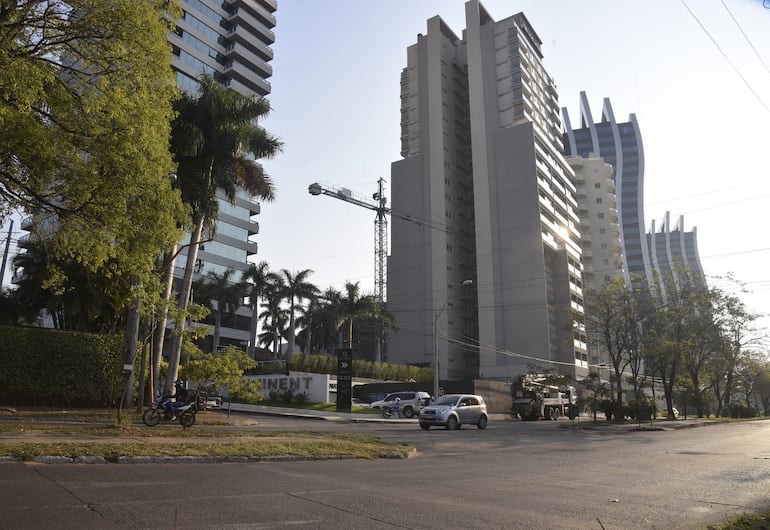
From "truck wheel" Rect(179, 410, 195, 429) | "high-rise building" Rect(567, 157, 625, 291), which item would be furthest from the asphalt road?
"high-rise building" Rect(567, 157, 625, 291)

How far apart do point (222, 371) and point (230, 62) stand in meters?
85.0

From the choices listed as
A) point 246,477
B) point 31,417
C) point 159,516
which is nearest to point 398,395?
point 31,417

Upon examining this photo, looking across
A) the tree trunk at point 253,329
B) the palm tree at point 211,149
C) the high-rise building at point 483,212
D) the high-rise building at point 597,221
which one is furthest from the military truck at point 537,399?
the high-rise building at point 597,221

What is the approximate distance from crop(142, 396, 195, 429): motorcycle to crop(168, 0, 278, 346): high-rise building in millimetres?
64315

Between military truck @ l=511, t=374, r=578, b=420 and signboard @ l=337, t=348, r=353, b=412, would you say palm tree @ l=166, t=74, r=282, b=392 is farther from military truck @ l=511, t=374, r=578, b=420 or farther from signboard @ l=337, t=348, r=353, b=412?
military truck @ l=511, t=374, r=578, b=420

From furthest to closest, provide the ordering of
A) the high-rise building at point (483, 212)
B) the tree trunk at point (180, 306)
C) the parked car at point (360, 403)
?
the high-rise building at point (483, 212) → the parked car at point (360, 403) → the tree trunk at point (180, 306)

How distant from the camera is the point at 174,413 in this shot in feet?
59.1

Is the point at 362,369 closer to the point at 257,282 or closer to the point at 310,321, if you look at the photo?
the point at 257,282

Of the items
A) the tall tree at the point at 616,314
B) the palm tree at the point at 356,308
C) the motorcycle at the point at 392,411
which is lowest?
the motorcycle at the point at 392,411

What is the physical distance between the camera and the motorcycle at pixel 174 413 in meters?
18.0

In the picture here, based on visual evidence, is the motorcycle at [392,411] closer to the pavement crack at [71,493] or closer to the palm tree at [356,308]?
the palm tree at [356,308]

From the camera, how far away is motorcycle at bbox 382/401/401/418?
127ft

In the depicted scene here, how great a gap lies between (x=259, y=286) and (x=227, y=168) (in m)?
42.4

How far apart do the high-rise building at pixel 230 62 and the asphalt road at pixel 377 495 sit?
7460 cm
